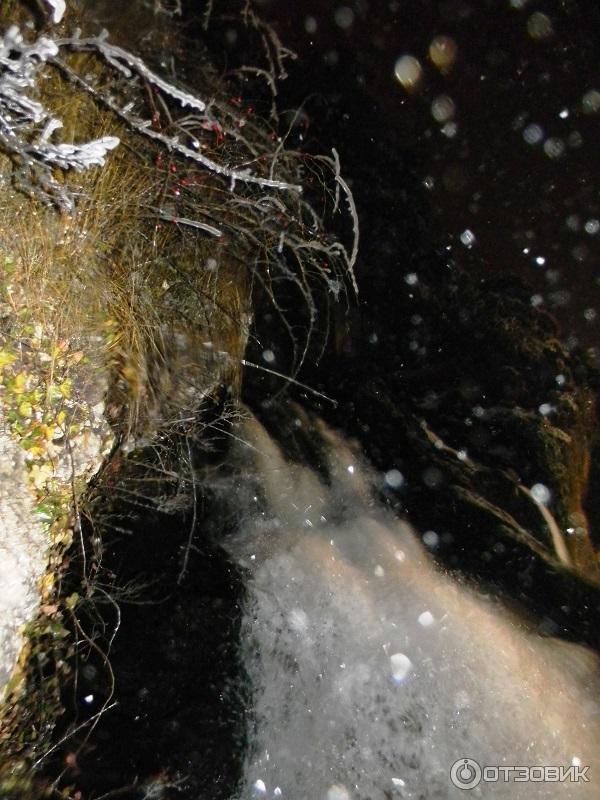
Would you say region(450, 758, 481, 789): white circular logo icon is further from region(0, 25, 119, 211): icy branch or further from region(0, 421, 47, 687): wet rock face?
region(0, 25, 119, 211): icy branch

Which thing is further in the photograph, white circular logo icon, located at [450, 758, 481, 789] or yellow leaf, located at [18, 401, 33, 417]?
white circular logo icon, located at [450, 758, 481, 789]

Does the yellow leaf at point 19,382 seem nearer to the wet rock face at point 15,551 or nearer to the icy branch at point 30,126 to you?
the wet rock face at point 15,551

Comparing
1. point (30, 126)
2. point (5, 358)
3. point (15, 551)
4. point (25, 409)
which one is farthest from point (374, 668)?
A: point (30, 126)

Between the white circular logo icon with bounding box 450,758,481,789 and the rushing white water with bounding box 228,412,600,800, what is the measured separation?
3 cm

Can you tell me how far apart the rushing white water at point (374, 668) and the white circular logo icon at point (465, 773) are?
0.03m

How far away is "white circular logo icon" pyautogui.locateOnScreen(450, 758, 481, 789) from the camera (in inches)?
113

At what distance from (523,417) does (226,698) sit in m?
3.29

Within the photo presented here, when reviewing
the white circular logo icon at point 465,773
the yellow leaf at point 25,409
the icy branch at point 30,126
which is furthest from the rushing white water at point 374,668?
the icy branch at point 30,126

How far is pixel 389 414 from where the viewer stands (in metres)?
4.34

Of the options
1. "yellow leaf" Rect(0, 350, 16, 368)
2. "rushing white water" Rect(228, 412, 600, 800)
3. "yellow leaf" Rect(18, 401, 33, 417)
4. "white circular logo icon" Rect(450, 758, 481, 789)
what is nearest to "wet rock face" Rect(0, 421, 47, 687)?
"yellow leaf" Rect(18, 401, 33, 417)

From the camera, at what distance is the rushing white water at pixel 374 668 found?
284 cm

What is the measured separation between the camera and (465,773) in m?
2.90

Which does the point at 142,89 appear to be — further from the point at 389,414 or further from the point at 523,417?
the point at 523,417

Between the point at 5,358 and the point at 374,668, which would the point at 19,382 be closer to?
the point at 5,358
